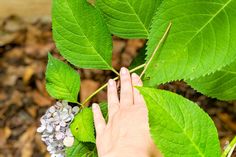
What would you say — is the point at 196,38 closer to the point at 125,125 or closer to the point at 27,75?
the point at 125,125

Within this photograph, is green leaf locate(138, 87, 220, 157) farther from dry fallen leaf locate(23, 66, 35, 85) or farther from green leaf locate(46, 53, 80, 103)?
dry fallen leaf locate(23, 66, 35, 85)

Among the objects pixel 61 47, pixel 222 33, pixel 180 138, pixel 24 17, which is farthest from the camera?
pixel 24 17

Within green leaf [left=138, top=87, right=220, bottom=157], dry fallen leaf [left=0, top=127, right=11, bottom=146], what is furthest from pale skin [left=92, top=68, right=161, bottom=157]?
dry fallen leaf [left=0, top=127, right=11, bottom=146]

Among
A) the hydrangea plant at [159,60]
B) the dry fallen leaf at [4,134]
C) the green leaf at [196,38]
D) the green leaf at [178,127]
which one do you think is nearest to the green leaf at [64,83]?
the hydrangea plant at [159,60]

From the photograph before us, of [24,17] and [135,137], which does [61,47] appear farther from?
[24,17]

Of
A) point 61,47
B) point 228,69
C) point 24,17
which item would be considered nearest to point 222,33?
point 228,69

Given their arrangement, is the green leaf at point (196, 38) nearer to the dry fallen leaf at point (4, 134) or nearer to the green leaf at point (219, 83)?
the green leaf at point (219, 83)

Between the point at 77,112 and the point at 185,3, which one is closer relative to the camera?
the point at 185,3

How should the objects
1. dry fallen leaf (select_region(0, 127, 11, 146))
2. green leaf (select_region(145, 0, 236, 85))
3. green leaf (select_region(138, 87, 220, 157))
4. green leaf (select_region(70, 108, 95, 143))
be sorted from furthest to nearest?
dry fallen leaf (select_region(0, 127, 11, 146)) → green leaf (select_region(70, 108, 95, 143)) → green leaf (select_region(145, 0, 236, 85)) → green leaf (select_region(138, 87, 220, 157))
